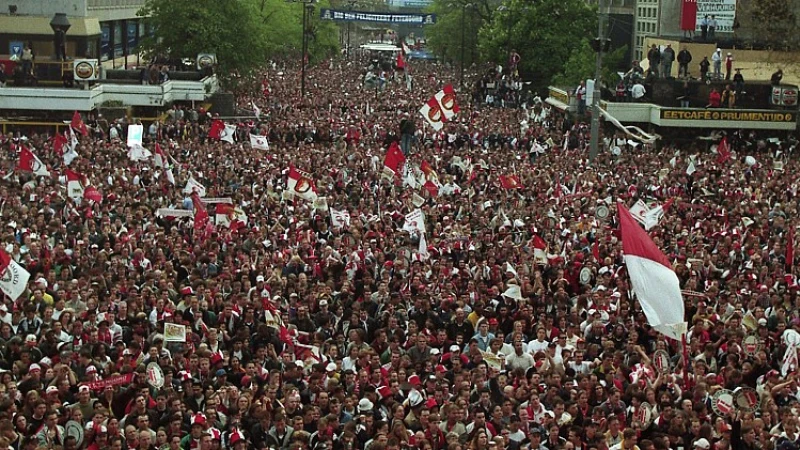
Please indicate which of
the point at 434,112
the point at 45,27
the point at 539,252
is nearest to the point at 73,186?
the point at 539,252

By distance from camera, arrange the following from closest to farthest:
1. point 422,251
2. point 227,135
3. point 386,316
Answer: point 386,316, point 422,251, point 227,135

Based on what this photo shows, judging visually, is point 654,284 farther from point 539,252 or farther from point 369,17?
point 369,17

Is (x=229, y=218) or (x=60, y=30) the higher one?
(x=60, y=30)

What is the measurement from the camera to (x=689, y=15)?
6025 centimetres

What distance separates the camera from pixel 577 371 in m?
15.1

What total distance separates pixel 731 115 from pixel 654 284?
32730 millimetres

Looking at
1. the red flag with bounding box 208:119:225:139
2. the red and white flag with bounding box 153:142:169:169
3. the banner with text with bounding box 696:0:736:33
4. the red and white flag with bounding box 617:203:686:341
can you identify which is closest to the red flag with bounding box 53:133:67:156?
the red and white flag with bounding box 153:142:169:169

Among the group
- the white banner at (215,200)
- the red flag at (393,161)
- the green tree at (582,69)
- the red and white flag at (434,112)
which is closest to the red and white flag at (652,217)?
the red flag at (393,161)

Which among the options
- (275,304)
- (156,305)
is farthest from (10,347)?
(275,304)

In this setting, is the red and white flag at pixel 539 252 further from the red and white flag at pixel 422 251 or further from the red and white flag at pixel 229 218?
the red and white flag at pixel 229 218

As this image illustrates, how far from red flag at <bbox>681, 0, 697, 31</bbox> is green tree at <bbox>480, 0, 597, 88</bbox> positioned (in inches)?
237

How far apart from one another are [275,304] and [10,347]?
339cm

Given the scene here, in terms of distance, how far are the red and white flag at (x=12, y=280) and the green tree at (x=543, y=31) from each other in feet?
164

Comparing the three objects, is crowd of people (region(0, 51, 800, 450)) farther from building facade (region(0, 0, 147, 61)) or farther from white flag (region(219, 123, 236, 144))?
building facade (region(0, 0, 147, 61))
